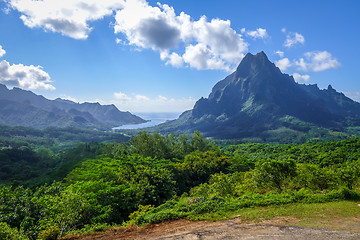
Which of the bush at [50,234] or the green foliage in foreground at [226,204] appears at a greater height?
the green foliage in foreground at [226,204]

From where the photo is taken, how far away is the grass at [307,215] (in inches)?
538

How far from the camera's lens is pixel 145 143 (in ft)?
211

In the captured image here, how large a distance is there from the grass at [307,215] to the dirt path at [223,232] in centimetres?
55

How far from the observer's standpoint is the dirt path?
39.9 ft

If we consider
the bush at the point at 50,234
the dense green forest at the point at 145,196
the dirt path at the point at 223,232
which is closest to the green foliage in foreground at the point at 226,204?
the dense green forest at the point at 145,196

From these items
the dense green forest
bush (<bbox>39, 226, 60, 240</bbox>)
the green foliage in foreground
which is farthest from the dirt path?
bush (<bbox>39, 226, 60, 240</bbox>)

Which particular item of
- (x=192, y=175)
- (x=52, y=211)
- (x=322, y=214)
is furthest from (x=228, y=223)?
(x=192, y=175)

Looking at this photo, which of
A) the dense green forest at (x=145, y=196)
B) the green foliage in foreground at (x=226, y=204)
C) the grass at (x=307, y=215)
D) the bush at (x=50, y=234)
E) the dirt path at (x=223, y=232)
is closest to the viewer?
the dirt path at (x=223, y=232)

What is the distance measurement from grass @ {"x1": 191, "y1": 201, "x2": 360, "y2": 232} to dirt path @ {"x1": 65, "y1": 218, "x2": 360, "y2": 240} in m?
0.55

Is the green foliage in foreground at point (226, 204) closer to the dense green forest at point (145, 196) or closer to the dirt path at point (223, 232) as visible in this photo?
the dense green forest at point (145, 196)

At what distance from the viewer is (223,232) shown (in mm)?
13430

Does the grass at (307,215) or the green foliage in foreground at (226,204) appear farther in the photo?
the green foliage in foreground at (226,204)

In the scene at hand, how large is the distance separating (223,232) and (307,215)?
7.44 metres

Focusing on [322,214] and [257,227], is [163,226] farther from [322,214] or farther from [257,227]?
[322,214]
